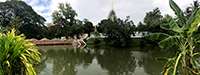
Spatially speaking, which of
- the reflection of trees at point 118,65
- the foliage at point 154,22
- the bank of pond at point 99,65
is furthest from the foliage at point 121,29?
the reflection of trees at point 118,65

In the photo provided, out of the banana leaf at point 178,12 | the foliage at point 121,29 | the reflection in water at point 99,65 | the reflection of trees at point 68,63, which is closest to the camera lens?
the banana leaf at point 178,12

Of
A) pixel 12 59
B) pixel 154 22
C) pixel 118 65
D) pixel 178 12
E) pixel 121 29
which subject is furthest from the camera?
pixel 154 22

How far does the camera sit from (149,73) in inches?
189

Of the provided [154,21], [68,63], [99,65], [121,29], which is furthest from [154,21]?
[68,63]

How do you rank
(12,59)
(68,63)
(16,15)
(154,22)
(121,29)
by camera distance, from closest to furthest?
(12,59), (68,63), (121,29), (154,22), (16,15)

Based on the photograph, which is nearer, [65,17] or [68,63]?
[68,63]

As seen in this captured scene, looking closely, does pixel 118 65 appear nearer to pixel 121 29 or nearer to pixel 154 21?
pixel 121 29

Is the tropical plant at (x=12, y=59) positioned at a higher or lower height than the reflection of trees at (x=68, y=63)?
higher

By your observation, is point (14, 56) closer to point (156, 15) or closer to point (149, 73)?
point (149, 73)

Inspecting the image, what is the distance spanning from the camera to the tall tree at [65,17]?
21906mm

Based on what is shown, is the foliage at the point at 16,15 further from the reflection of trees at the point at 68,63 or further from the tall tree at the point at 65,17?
the reflection of trees at the point at 68,63

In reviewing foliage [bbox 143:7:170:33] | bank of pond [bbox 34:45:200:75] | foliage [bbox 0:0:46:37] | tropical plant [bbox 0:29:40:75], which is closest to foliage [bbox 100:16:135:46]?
foliage [bbox 143:7:170:33]

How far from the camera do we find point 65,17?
22.8 meters

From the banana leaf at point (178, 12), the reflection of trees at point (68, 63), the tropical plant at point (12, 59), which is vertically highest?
the banana leaf at point (178, 12)
